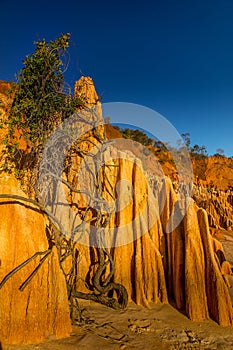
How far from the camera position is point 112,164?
8289 millimetres

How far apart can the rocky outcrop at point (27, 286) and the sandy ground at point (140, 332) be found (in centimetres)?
23

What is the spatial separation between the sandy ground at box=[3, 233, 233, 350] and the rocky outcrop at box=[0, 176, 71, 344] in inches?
8.9

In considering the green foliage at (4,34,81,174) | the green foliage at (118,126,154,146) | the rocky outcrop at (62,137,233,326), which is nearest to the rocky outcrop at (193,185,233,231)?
the rocky outcrop at (62,137,233,326)

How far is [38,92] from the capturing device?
23.4 ft

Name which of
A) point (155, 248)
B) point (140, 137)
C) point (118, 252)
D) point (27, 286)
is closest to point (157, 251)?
Answer: point (155, 248)

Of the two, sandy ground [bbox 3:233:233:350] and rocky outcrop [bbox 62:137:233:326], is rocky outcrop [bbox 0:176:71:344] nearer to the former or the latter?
sandy ground [bbox 3:233:233:350]

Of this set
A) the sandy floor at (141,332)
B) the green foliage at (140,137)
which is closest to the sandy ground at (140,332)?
the sandy floor at (141,332)

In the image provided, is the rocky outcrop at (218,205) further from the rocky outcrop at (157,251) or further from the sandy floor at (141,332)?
the sandy floor at (141,332)

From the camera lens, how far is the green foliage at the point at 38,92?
6.91 meters

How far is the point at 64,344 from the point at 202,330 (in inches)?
119

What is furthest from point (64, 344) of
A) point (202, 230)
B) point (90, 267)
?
point (202, 230)

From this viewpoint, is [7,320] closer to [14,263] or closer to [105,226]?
[14,263]

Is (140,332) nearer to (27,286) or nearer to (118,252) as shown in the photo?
(118,252)

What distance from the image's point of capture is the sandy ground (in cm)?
499
